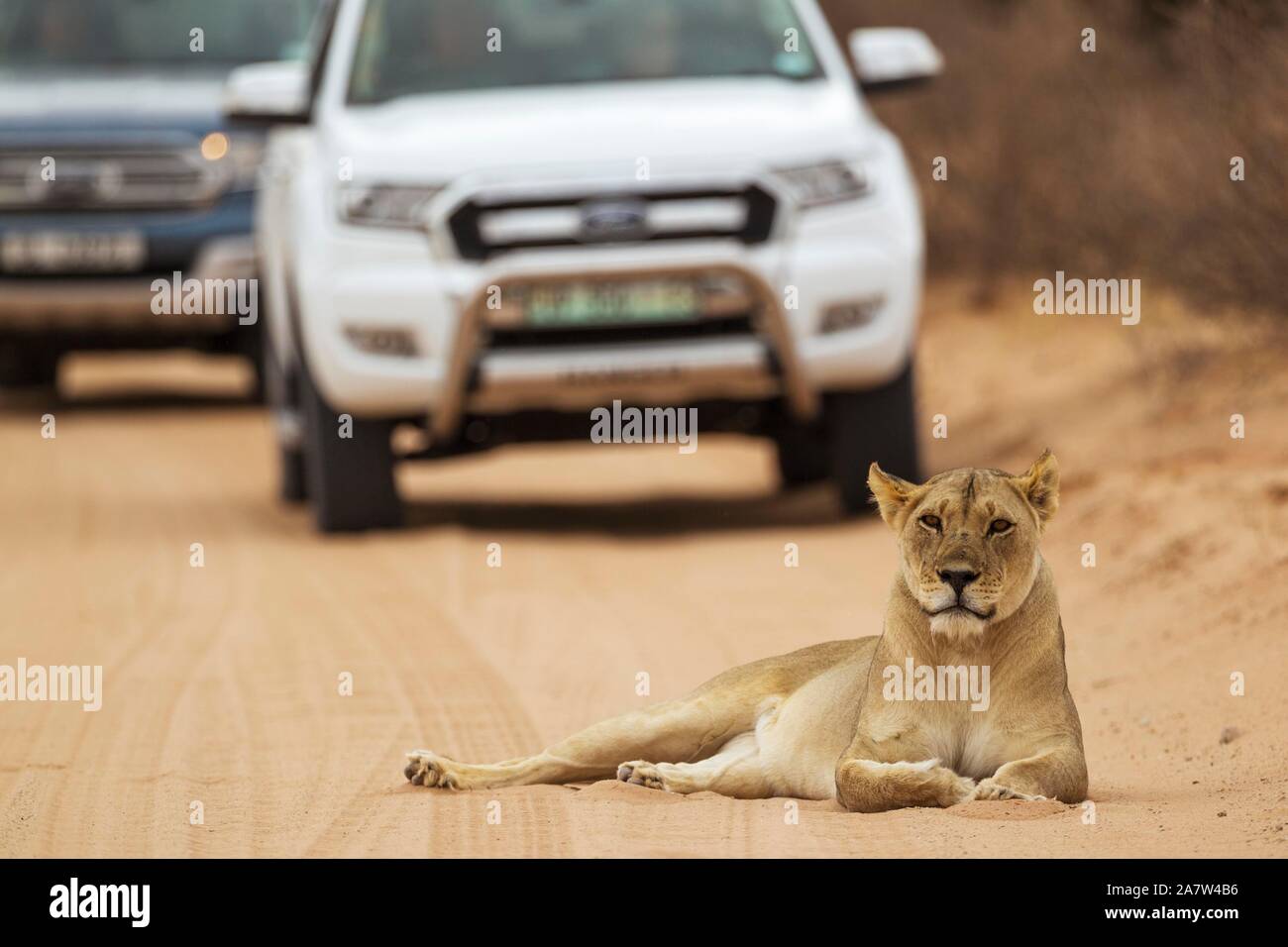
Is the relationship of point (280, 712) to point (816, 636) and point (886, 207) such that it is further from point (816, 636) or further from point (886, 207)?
point (886, 207)

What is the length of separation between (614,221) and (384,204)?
31.6 inches

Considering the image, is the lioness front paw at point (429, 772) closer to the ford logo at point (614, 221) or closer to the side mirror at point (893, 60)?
the ford logo at point (614, 221)

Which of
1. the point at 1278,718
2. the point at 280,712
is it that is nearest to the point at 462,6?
the point at 280,712

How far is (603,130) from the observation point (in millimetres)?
10008

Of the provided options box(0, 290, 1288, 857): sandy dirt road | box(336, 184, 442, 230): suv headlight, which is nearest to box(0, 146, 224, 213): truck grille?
box(0, 290, 1288, 857): sandy dirt road

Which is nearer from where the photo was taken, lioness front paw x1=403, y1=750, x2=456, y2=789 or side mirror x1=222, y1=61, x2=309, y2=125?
lioness front paw x1=403, y1=750, x2=456, y2=789

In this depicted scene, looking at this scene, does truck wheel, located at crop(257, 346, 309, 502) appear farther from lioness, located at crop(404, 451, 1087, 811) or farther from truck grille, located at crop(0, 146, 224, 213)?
lioness, located at crop(404, 451, 1087, 811)

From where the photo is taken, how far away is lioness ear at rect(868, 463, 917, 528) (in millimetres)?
5824

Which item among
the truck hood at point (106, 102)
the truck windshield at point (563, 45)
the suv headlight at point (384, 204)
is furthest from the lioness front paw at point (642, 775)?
the truck hood at point (106, 102)

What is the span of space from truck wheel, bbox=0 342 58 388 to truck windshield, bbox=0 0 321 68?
1.80m

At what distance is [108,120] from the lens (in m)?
15.1

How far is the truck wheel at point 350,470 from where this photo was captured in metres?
10.5

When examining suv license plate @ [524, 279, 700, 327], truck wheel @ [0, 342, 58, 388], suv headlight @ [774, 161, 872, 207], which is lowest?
truck wheel @ [0, 342, 58, 388]

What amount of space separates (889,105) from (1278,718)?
40.8 feet
